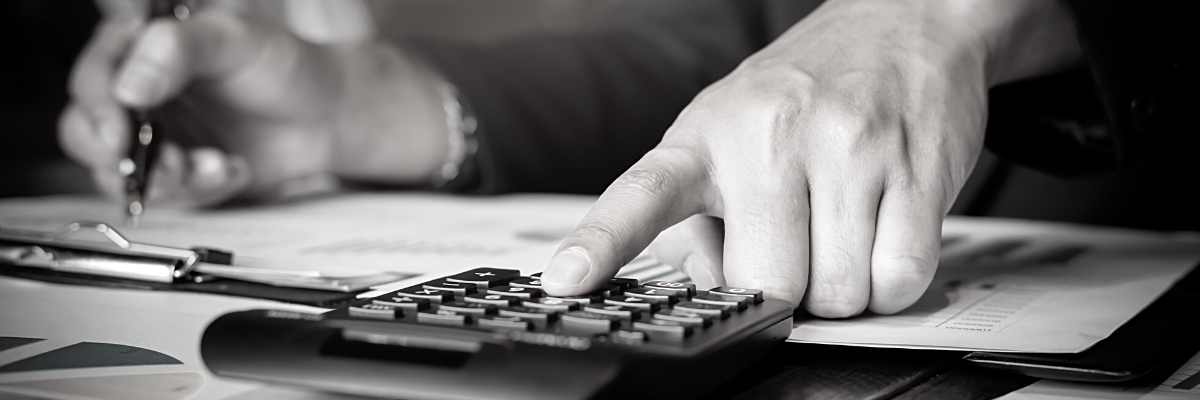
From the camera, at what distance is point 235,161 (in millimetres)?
966

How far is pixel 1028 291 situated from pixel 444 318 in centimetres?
33

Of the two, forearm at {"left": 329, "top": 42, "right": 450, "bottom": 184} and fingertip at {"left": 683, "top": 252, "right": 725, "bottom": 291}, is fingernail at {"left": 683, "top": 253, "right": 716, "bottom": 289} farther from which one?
forearm at {"left": 329, "top": 42, "right": 450, "bottom": 184}

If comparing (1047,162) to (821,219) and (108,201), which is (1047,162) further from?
(108,201)

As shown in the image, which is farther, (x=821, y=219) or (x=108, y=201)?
(x=108, y=201)

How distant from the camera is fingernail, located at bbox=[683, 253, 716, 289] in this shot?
0.46 meters

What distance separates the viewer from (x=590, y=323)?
305 millimetres

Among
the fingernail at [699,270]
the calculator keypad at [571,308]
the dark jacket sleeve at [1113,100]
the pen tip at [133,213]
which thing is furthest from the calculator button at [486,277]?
the pen tip at [133,213]

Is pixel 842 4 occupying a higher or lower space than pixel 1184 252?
higher

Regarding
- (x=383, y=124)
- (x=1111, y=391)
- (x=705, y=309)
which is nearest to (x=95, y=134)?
(x=383, y=124)

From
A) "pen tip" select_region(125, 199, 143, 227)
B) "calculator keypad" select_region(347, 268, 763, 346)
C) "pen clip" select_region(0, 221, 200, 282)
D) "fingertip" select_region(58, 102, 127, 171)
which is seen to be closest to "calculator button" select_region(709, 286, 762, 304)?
"calculator keypad" select_region(347, 268, 763, 346)

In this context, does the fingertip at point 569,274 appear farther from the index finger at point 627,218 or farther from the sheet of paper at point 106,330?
the sheet of paper at point 106,330

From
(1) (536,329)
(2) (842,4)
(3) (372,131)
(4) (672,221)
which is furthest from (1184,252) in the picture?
(3) (372,131)

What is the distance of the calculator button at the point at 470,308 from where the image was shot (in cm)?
32

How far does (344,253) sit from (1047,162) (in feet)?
1.57
